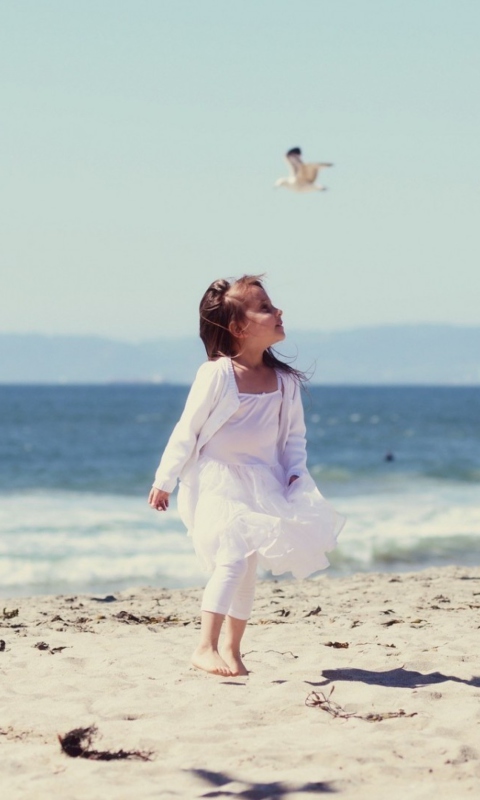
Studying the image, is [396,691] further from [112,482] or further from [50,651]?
[112,482]

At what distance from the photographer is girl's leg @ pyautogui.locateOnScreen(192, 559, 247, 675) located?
4.32m

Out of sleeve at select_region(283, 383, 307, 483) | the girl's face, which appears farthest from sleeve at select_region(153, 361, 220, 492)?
sleeve at select_region(283, 383, 307, 483)

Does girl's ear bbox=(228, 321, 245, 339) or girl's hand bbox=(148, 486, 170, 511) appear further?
girl's ear bbox=(228, 321, 245, 339)

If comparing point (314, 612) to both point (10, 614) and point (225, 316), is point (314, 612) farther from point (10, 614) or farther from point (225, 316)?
point (225, 316)

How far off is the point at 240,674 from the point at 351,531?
8682 millimetres

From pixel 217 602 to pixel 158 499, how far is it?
0.48m

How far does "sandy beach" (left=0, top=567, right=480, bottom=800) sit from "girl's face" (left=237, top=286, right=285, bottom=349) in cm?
143

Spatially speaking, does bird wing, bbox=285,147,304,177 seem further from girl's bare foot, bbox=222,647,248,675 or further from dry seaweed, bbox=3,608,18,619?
girl's bare foot, bbox=222,647,248,675

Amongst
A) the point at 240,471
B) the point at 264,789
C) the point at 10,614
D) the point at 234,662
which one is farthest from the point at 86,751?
the point at 10,614

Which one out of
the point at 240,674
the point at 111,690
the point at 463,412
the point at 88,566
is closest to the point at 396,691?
the point at 240,674

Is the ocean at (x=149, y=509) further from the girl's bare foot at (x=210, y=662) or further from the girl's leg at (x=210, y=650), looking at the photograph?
the girl's bare foot at (x=210, y=662)

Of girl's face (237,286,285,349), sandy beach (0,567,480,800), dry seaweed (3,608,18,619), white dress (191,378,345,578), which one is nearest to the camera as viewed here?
sandy beach (0,567,480,800)

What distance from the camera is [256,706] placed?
3896 mm

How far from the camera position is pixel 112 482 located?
78.5ft
